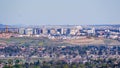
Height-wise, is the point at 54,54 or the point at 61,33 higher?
the point at 54,54

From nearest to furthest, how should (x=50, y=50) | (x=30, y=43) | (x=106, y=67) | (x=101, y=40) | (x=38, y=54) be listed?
1. (x=106, y=67)
2. (x=38, y=54)
3. (x=50, y=50)
4. (x=30, y=43)
5. (x=101, y=40)

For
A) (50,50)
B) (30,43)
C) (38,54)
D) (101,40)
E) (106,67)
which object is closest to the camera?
(106,67)

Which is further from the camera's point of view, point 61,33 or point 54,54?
point 61,33

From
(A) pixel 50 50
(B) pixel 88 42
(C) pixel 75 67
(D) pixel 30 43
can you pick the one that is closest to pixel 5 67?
(C) pixel 75 67

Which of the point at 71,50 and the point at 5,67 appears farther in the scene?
the point at 71,50

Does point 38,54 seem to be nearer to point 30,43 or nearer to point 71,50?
point 71,50

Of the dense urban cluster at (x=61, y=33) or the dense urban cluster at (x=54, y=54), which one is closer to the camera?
A: the dense urban cluster at (x=54, y=54)

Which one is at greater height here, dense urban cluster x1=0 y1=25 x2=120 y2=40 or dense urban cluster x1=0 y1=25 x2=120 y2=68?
dense urban cluster x1=0 y1=25 x2=120 y2=68

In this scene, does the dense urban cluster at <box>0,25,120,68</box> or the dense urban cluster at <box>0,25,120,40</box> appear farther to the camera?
the dense urban cluster at <box>0,25,120,40</box>

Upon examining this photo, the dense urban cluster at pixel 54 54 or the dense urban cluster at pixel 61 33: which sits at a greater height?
the dense urban cluster at pixel 54 54
